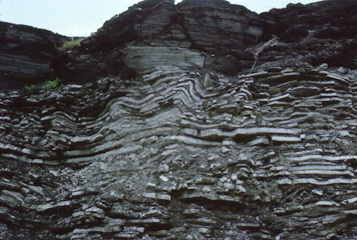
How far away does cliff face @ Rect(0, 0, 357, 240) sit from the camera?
6570 mm

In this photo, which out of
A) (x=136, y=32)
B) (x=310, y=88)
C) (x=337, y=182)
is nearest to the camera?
(x=337, y=182)

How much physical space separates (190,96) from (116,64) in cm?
331

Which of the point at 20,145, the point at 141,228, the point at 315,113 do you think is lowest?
the point at 141,228

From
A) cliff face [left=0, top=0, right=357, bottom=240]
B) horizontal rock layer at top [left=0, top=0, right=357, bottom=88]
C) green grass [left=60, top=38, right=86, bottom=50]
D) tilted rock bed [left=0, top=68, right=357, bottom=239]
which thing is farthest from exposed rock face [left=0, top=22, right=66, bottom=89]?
tilted rock bed [left=0, top=68, right=357, bottom=239]

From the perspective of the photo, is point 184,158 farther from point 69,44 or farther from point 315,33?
point 69,44

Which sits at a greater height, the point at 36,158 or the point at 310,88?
the point at 310,88

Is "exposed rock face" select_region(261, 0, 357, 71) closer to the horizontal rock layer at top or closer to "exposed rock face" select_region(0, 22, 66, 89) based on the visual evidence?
the horizontal rock layer at top

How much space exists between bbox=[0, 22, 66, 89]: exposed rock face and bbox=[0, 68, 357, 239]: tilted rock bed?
1.52m

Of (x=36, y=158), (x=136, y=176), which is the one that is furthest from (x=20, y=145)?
(x=136, y=176)

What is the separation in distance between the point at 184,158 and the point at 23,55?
867cm

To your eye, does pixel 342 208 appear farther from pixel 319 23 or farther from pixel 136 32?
pixel 136 32

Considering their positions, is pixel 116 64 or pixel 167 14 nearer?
pixel 116 64

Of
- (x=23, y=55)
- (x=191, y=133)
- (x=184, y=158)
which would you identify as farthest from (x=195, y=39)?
(x=23, y=55)

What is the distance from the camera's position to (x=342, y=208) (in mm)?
6242
